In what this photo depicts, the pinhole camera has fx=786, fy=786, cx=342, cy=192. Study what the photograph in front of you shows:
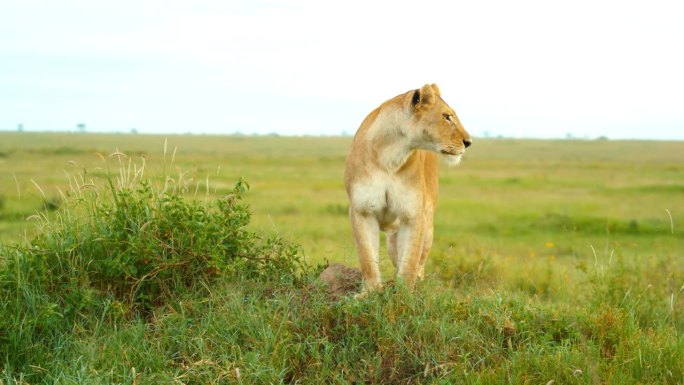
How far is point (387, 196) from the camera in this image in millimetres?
6129

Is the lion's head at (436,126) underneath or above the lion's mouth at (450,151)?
above

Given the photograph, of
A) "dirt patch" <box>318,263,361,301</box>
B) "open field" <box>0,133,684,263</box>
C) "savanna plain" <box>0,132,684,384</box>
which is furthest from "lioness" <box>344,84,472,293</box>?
"open field" <box>0,133,684,263</box>

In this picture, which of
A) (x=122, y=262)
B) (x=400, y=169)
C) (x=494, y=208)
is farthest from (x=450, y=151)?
(x=494, y=208)

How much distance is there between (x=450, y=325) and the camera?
524 centimetres

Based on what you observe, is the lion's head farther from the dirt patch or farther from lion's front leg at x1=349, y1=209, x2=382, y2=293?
the dirt patch

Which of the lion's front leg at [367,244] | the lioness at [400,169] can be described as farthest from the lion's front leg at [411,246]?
the lion's front leg at [367,244]

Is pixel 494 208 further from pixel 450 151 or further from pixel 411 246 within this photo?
pixel 450 151

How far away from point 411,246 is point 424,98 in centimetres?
116

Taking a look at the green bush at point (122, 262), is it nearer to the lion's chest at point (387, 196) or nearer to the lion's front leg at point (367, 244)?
the lion's front leg at point (367, 244)

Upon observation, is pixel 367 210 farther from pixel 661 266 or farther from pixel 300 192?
pixel 300 192

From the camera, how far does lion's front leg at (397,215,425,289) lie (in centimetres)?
617

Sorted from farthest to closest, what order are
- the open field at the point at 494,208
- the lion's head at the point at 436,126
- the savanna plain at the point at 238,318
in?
the open field at the point at 494,208, the lion's head at the point at 436,126, the savanna plain at the point at 238,318

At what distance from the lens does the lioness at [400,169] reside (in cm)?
600

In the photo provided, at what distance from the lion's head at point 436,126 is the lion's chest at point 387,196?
14.5 inches
